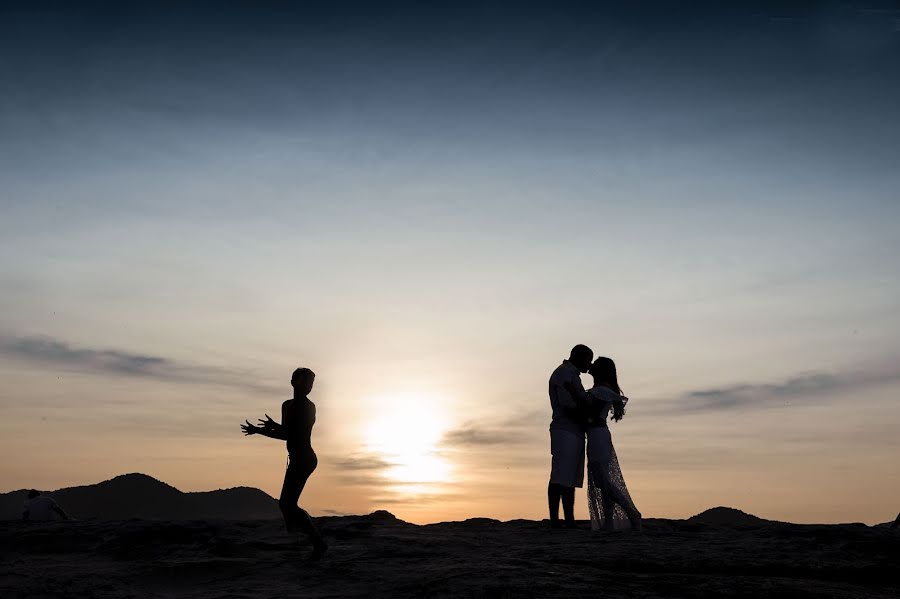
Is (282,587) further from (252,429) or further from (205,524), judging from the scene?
(205,524)

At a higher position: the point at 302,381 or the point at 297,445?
the point at 302,381

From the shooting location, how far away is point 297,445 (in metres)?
10.3

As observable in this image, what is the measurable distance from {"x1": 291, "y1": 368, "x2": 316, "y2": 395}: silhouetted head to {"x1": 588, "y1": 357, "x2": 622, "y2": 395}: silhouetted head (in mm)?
4309

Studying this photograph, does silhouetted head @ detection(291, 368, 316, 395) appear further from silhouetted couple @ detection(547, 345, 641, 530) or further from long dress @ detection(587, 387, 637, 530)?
long dress @ detection(587, 387, 637, 530)

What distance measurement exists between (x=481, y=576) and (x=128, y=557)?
18.1 feet

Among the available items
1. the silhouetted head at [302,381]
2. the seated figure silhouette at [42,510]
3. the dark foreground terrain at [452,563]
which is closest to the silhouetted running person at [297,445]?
the silhouetted head at [302,381]

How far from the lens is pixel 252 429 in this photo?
10.0m

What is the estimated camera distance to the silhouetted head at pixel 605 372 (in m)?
12.5

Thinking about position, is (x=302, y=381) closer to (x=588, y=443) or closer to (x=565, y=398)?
(x=565, y=398)

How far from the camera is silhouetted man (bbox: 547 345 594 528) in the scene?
41.6 ft

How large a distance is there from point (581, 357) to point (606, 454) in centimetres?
144

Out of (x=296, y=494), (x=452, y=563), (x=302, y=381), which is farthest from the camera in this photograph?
(x=302, y=381)

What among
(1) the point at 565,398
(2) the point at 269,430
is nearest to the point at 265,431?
(2) the point at 269,430

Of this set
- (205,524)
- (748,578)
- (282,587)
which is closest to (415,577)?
(282,587)
